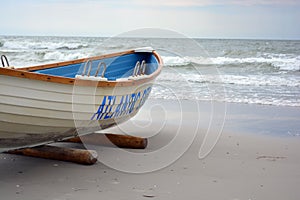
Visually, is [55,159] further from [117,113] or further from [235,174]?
[235,174]

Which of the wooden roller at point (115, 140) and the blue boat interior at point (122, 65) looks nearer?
the wooden roller at point (115, 140)

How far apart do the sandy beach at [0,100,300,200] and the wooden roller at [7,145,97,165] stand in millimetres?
58

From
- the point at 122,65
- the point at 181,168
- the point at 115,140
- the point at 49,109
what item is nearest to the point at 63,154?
the point at 49,109

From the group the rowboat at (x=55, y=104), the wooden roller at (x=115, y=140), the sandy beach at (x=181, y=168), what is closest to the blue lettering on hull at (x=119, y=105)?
the rowboat at (x=55, y=104)

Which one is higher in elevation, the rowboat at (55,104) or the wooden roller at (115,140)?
the rowboat at (55,104)

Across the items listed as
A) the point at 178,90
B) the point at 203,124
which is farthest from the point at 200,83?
the point at 203,124

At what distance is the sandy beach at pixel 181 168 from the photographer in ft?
11.1

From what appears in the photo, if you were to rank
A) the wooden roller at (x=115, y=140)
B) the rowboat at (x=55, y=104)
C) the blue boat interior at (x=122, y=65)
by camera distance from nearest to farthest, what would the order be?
the rowboat at (x=55, y=104)
the wooden roller at (x=115, y=140)
the blue boat interior at (x=122, y=65)

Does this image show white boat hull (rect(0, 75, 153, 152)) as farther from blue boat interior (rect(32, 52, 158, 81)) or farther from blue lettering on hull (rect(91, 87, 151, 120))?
blue boat interior (rect(32, 52, 158, 81))

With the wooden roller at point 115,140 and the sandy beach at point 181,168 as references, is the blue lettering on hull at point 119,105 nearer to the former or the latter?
the wooden roller at point 115,140

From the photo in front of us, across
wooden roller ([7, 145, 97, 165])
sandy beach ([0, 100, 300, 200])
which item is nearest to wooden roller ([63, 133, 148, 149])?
sandy beach ([0, 100, 300, 200])

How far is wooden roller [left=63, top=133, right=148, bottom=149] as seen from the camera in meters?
4.75

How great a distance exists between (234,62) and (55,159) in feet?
54.4

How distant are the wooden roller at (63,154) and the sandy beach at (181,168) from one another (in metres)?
0.06
